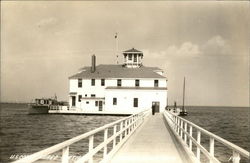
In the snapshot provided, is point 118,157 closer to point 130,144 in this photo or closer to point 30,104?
point 130,144

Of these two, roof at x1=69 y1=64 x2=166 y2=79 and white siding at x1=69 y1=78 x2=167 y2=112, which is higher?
roof at x1=69 y1=64 x2=166 y2=79

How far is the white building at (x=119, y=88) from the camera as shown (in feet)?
218

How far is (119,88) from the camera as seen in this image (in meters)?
68.3

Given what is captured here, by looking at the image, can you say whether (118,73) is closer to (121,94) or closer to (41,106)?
(121,94)

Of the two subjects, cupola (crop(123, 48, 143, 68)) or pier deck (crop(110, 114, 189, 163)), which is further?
cupola (crop(123, 48, 143, 68))

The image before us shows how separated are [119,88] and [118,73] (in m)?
5.01

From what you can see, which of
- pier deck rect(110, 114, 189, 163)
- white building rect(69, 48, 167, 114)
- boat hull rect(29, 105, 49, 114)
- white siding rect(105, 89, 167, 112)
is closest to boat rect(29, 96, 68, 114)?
boat hull rect(29, 105, 49, 114)

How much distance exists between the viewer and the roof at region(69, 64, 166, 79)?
70938 mm

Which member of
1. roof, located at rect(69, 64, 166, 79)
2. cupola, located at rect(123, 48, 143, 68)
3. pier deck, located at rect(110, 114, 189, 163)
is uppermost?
cupola, located at rect(123, 48, 143, 68)

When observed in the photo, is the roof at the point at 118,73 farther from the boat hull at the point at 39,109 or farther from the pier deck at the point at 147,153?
the pier deck at the point at 147,153

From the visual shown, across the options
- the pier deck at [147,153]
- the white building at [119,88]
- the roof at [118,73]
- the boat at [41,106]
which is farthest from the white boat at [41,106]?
the pier deck at [147,153]

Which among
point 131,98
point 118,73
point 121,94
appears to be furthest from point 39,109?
point 131,98

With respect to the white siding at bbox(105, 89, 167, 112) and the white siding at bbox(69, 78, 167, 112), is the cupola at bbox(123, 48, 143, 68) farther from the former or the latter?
the white siding at bbox(105, 89, 167, 112)

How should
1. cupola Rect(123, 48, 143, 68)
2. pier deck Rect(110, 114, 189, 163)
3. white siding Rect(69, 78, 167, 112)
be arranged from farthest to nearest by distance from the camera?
cupola Rect(123, 48, 143, 68)
white siding Rect(69, 78, 167, 112)
pier deck Rect(110, 114, 189, 163)
